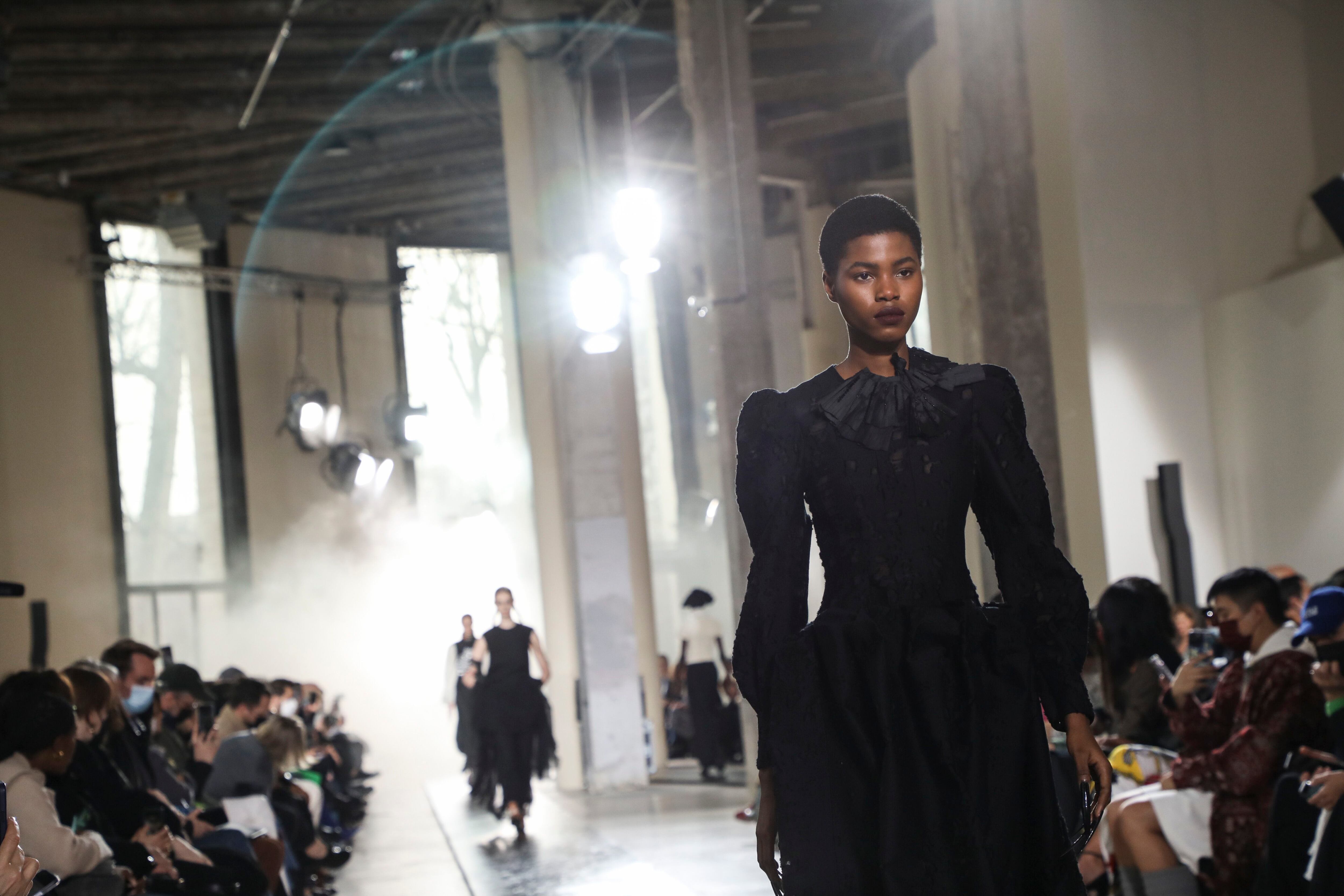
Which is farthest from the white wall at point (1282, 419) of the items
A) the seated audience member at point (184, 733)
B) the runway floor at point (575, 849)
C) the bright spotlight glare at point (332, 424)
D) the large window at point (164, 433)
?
the bright spotlight glare at point (332, 424)

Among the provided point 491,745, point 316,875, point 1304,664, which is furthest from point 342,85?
point 1304,664

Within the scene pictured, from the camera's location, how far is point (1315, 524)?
7.06 metres

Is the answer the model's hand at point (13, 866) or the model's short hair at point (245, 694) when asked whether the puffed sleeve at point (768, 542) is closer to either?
the model's hand at point (13, 866)

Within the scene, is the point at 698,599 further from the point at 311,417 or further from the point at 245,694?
the point at 311,417

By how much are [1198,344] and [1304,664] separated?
369 centimetres

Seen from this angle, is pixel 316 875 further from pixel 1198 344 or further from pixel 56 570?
pixel 56 570

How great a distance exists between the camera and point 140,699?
6152 mm

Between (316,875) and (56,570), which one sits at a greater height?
(56,570)

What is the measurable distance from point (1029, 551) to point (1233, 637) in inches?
96.5

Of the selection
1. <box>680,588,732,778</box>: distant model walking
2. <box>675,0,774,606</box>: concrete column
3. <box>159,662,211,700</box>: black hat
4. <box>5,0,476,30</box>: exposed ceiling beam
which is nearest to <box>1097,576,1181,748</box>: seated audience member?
<box>159,662,211,700</box>: black hat

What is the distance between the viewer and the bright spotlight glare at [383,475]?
15914 millimetres

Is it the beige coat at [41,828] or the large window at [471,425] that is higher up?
the large window at [471,425]

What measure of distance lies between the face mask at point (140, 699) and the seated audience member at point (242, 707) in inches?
12.9

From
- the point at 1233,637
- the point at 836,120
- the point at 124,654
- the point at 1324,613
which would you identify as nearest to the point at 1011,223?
the point at 1233,637
